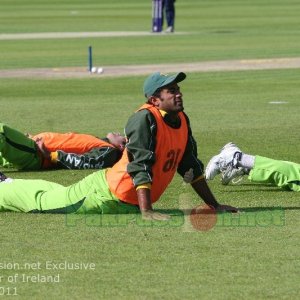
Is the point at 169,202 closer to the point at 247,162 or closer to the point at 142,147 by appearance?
the point at 247,162

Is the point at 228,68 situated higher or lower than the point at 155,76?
lower

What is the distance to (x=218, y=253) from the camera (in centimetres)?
897

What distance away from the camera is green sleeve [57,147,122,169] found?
13.9m

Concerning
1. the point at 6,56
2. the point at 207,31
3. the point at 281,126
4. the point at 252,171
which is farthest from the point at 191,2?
the point at 252,171

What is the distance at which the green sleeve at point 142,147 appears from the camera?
9.96m

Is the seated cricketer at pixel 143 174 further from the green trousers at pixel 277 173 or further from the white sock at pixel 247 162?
the white sock at pixel 247 162

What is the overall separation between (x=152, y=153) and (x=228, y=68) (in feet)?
66.1

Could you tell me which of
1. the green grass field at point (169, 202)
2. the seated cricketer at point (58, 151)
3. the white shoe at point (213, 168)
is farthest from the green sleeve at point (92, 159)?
the white shoe at point (213, 168)

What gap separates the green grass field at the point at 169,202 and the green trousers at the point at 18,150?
167 mm

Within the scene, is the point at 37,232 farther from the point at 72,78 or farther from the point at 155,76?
the point at 72,78

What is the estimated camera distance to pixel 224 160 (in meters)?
12.2

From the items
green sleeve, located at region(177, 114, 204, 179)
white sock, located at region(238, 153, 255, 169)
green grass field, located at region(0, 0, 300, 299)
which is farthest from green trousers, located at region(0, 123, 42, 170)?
green sleeve, located at region(177, 114, 204, 179)

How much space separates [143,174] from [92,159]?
4.08 m

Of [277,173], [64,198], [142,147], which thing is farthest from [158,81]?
[277,173]
